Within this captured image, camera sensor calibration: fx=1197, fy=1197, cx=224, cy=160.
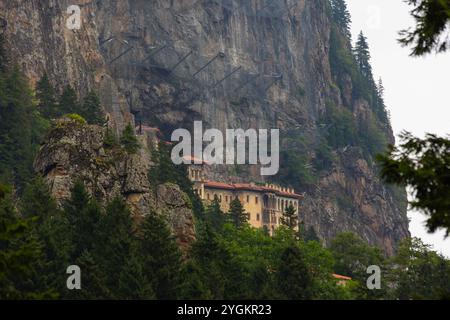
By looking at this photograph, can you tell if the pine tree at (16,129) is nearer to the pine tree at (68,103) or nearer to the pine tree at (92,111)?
the pine tree at (68,103)

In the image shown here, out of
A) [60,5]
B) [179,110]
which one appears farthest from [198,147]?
[60,5]

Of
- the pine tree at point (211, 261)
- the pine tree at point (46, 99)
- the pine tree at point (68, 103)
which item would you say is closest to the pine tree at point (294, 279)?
the pine tree at point (211, 261)

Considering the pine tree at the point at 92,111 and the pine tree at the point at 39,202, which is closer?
the pine tree at the point at 39,202

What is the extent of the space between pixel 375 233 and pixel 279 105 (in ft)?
87.5

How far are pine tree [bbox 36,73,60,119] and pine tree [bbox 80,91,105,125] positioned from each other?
125 inches

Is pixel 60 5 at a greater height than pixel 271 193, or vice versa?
pixel 60 5

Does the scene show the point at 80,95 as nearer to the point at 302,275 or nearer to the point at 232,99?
the point at 232,99

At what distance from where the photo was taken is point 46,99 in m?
124

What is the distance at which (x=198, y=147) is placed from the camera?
164125 millimetres

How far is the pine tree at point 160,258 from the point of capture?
63.8 m

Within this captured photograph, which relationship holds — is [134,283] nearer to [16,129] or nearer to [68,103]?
[16,129]

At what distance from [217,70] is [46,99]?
4978 centimetres

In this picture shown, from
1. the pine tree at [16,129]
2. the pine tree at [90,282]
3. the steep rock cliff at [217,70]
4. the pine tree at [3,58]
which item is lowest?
the pine tree at [90,282]

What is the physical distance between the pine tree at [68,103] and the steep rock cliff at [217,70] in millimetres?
8586
